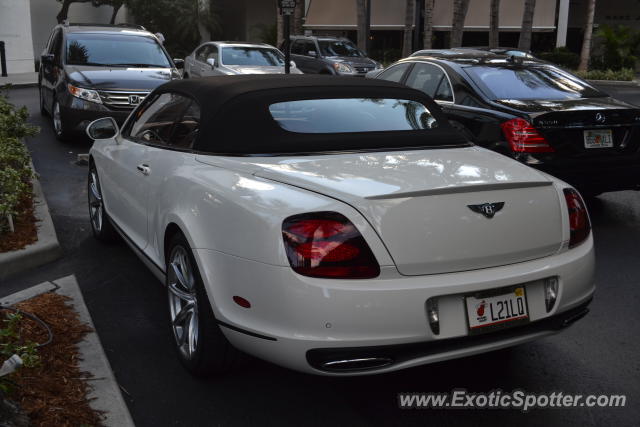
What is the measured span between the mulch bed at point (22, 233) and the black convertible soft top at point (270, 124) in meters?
2.15

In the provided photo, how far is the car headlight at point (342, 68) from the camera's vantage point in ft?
68.4

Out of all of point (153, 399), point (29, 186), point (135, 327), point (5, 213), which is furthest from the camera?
point (29, 186)

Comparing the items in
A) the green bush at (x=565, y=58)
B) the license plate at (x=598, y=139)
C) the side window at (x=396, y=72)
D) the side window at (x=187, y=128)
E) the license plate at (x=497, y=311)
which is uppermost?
the side window at (x=187, y=128)

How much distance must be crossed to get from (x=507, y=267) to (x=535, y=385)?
2.75 feet

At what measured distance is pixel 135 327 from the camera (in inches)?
177

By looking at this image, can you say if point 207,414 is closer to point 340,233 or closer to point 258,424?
point 258,424

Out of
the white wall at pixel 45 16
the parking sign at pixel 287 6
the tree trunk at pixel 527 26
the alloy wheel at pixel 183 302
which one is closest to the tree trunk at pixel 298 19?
the tree trunk at pixel 527 26

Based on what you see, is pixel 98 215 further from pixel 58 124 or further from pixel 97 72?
pixel 58 124

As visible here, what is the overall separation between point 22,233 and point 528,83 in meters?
4.99

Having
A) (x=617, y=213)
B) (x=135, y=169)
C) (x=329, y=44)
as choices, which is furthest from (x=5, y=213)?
(x=329, y=44)

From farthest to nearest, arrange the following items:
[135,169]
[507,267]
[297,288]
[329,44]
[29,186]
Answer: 1. [329,44]
2. [29,186]
3. [135,169]
4. [507,267]
5. [297,288]

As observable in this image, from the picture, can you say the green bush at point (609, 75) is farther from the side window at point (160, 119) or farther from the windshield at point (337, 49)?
the side window at point (160, 119)

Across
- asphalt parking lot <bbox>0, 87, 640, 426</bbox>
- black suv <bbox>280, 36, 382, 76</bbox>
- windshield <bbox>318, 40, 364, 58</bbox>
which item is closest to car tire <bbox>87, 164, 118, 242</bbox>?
asphalt parking lot <bbox>0, 87, 640, 426</bbox>

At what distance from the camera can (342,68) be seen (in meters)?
20.9
